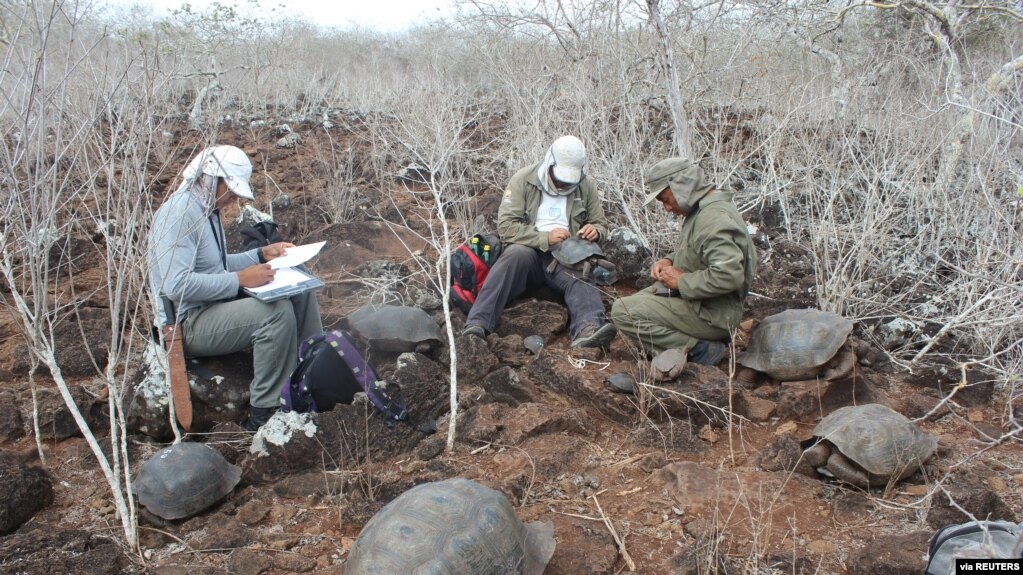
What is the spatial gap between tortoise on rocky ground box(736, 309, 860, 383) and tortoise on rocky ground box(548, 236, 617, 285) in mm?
1077

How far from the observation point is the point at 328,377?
3.53 m

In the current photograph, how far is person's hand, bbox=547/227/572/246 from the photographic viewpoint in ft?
15.6

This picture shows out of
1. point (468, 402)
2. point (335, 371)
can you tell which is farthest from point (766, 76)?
point (335, 371)

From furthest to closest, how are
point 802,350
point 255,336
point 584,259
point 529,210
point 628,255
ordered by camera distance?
point 628,255
point 529,210
point 584,259
point 802,350
point 255,336

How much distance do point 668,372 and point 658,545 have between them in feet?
3.89

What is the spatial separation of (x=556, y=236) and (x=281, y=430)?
7.45 ft

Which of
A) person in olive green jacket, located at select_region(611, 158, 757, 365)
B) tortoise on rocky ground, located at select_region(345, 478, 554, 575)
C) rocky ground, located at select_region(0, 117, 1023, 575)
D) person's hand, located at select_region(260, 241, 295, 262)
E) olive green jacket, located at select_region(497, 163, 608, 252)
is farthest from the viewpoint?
olive green jacket, located at select_region(497, 163, 608, 252)

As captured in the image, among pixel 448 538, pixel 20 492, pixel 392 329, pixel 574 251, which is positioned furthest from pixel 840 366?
pixel 20 492

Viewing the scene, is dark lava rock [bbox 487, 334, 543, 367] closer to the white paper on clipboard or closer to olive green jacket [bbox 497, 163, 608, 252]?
olive green jacket [bbox 497, 163, 608, 252]

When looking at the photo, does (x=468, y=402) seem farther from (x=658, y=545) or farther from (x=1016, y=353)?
(x=1016, y=353)

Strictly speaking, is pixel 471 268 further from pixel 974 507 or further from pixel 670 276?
pixel 974 507

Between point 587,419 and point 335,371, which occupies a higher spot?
point 335,371

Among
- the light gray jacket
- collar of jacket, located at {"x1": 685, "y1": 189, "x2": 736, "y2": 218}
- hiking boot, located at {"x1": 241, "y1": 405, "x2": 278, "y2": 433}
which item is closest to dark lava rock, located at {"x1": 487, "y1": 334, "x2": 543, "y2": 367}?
collar of jacket, located at {"x1": 685, "y1": 189, "x2": 736, "y2": 218}

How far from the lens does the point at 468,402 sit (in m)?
3.83
